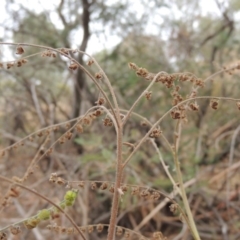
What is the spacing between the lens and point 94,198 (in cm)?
228

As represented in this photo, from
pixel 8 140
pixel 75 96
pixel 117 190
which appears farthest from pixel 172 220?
pixel 117 190

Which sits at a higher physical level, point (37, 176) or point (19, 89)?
point (19, 89)

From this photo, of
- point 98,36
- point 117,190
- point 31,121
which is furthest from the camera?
point 31,121

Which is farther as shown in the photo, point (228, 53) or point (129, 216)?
point (228, 53)

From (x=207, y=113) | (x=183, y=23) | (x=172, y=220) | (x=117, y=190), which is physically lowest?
(x=117, y=190)

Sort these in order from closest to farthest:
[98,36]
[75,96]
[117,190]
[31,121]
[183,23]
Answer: [117,190] < [98,36] < [75,96] < [31,121] < [183,23]

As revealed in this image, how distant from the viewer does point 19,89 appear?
2678 mm

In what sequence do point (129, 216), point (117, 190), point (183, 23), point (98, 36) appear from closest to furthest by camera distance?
point (117, 190)
point (129, 216)
point (98, 36)
point (183, 23)

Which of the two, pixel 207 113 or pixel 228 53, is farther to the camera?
pixel 228 53

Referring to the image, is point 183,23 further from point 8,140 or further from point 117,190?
point 117,190

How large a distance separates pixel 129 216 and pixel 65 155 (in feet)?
1.37

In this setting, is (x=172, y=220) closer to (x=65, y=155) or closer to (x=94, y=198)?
(x=94, y=198)

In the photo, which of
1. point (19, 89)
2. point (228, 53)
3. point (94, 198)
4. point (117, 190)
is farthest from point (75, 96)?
point (117, 190)

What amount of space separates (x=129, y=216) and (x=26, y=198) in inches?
29.9
